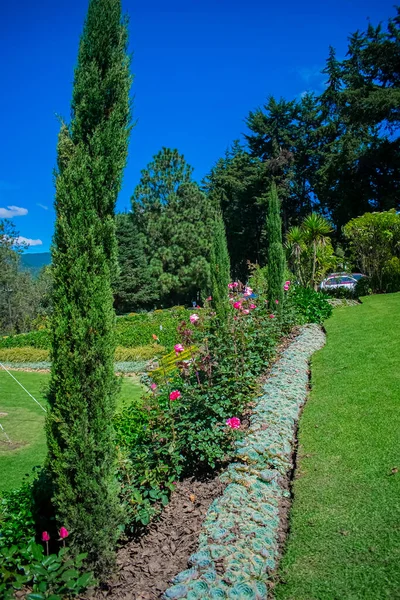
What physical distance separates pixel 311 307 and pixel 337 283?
6388mm

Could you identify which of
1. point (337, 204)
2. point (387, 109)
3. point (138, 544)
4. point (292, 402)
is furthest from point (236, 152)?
point (138, 544)

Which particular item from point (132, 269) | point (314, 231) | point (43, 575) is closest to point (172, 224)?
point (132, 269)

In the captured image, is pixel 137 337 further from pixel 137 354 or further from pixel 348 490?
pixel 348 490

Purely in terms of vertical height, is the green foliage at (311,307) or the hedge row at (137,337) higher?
the green foliage at (311,307)

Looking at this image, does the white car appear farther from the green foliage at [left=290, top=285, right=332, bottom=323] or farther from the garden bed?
the garden bed

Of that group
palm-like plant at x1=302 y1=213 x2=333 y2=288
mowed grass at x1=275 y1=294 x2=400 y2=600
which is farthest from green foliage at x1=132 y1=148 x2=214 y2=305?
mowed grass at x1=275 y1=294 x2=400 y2=600

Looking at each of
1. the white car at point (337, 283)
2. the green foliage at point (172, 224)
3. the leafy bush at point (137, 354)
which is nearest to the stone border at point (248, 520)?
the leafy bush at point (137, 354)

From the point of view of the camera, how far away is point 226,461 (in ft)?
12.9

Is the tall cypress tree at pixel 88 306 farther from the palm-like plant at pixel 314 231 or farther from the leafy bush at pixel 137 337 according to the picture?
the palm-like plant at pixel 314 231

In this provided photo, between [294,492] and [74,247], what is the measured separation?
291 cm

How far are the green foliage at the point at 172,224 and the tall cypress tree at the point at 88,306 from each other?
24804 millimetres

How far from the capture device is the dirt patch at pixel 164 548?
2.56 m

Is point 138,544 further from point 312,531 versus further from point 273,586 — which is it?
point 312,531

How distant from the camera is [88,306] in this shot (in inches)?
110
